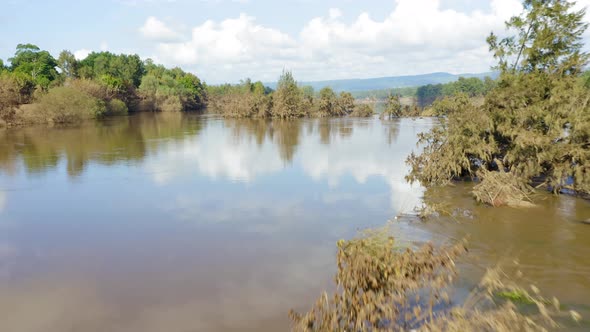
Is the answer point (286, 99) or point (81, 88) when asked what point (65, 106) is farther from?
point (286, 99)

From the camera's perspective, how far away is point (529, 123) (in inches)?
686

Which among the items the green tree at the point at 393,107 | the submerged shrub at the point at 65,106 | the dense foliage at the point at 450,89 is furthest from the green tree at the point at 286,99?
the dense foliage at the point at 450,89

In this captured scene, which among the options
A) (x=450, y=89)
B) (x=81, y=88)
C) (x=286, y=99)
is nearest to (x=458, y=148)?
(x=286, y=99)

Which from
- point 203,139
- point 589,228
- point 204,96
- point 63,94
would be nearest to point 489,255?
point 589,228

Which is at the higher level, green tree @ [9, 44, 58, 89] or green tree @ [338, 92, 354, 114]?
green tree @ [9, 44, 58, 89]

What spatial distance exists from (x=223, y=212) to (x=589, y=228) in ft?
40.9

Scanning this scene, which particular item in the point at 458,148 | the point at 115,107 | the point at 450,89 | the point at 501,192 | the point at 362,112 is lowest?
the point at 501,192

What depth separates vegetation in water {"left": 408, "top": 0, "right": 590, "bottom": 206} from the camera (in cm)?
1595

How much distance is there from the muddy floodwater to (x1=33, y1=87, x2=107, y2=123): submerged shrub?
82.8 ft

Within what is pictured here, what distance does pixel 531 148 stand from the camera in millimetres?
16703

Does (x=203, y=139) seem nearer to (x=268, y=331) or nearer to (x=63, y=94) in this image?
(x=63, y=94)

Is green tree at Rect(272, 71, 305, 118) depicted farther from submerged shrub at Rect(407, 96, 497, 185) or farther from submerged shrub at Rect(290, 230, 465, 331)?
submerged shrub at Rect(290, 230, 465, 331)

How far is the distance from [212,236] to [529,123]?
13557 mm

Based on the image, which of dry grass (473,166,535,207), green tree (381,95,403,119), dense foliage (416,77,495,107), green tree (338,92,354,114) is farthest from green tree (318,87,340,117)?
dry grass (473,166,535,207)
